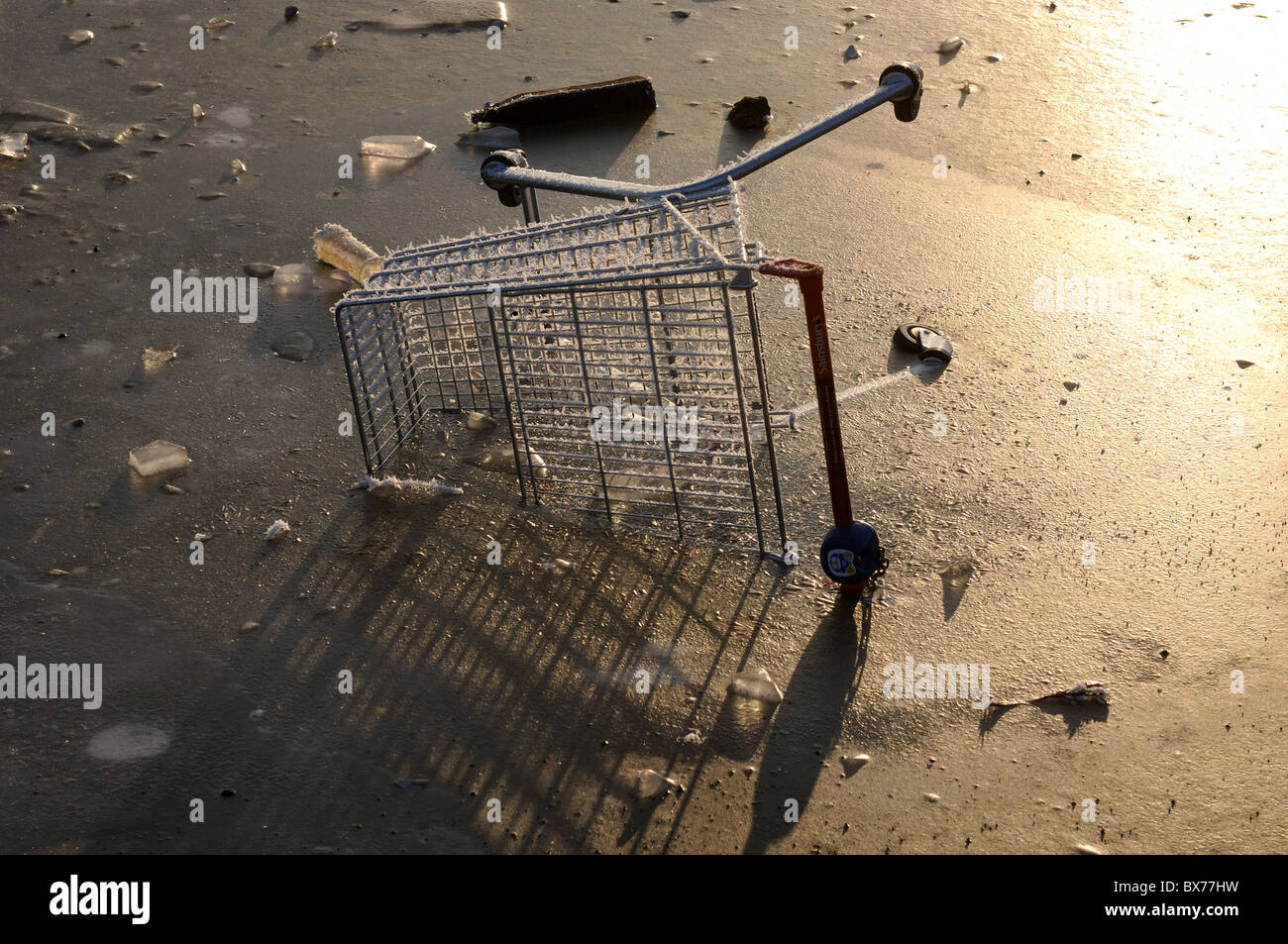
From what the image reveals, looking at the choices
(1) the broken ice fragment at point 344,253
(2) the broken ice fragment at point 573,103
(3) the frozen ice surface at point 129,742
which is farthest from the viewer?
(2) the broken ice fragment at point 573,103

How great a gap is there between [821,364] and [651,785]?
3.60 ft

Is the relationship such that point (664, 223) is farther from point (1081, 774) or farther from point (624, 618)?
point (1081, 774)

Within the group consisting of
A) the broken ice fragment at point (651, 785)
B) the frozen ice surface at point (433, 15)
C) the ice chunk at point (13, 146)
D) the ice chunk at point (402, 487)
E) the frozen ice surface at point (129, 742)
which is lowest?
the frozen ice surface at point (129, 742)

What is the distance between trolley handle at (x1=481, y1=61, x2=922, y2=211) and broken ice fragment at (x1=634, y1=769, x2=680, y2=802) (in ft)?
5.47

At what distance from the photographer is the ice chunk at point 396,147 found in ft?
18.7

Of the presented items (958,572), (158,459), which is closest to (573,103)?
(158,459)

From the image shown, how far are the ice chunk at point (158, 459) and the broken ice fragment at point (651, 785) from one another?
1911mm

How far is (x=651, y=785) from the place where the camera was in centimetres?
293

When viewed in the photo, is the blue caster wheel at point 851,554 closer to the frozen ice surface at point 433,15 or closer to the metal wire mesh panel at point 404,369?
the metal wire mesh panel at point 404,369

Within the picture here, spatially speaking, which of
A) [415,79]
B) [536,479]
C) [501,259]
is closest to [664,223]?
[501,259]

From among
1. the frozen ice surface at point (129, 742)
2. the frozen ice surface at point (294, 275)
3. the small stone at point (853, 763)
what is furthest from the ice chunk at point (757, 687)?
the frozen ice surface at point (294, 275)

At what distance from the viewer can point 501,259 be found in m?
3.66

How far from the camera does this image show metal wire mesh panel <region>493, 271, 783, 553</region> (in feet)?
11.2

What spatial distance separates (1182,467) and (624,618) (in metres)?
1.79
